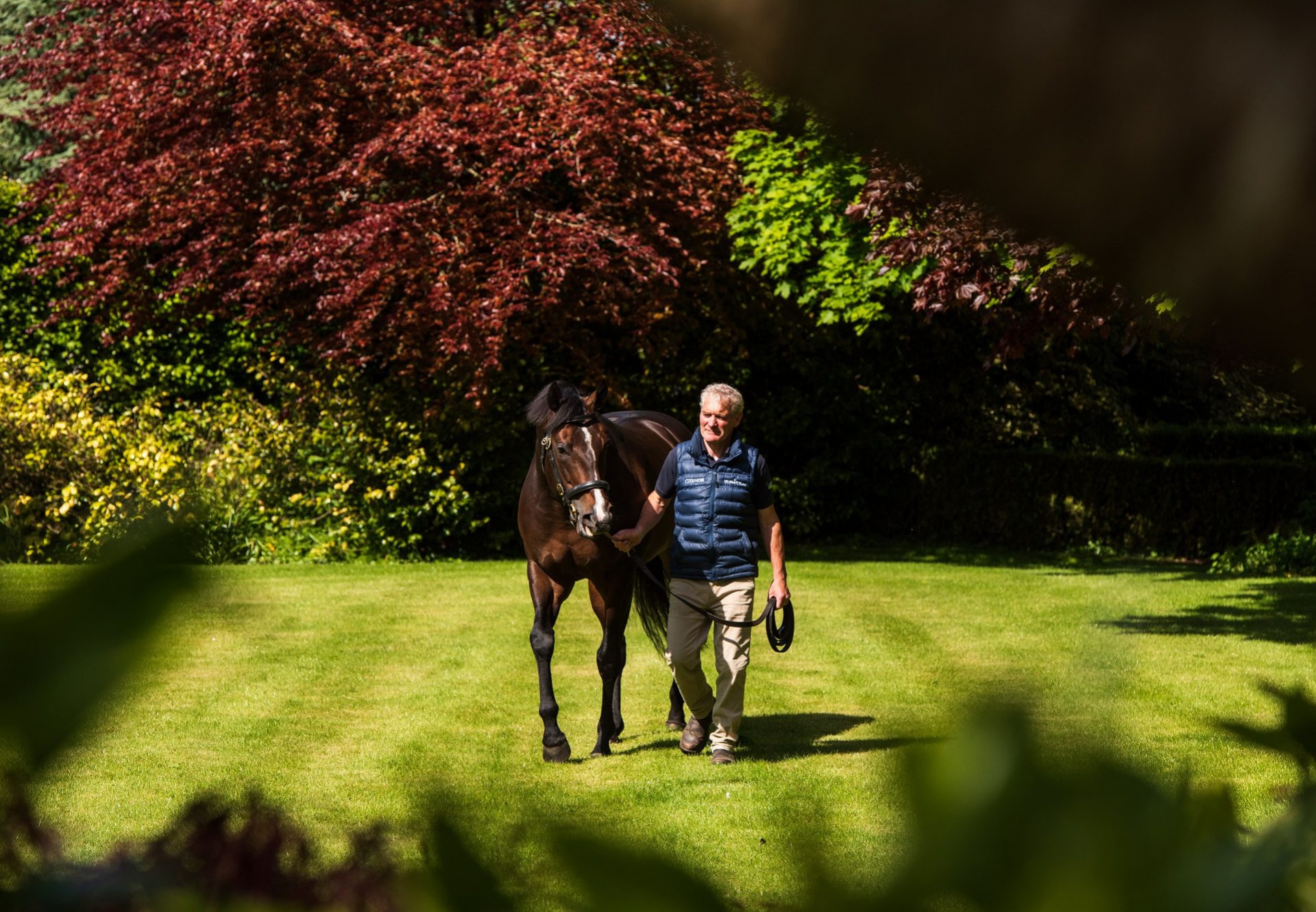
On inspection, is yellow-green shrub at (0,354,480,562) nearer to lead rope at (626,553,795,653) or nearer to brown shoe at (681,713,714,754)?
brown shoe at (681,713,714,754)

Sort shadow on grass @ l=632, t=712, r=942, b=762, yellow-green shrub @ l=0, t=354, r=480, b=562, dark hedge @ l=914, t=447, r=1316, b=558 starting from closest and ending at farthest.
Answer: shadow on grass @ l=632, t=712, r=942, b=762, yellow-green shrub @ l=0, t=354, r=480, b=562, dark hedge @ l=914, t=447, r=1316, b=558

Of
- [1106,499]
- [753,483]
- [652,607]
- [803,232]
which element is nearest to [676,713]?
[652,607]

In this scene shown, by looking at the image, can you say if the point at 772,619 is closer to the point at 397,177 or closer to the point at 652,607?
the point at 652,607

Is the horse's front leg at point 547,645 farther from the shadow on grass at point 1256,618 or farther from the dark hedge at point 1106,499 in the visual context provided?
the dark hedge at point 1106,499

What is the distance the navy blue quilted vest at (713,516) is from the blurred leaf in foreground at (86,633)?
6.39 m

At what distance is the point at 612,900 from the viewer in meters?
0.33

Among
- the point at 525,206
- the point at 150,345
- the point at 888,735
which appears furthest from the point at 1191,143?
the point at 150,345

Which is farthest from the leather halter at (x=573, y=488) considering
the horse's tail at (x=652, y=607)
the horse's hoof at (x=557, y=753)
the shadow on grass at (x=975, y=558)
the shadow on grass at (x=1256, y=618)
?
the shadow on grass at (x=975, y=558)

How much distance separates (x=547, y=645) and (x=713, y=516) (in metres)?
1.11

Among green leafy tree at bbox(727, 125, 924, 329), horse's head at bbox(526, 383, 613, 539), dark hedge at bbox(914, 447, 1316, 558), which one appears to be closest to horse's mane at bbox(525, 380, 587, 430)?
horse's head at bbox(526, 383, 613, 539)

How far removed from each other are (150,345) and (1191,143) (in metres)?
16.8

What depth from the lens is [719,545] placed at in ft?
22.1

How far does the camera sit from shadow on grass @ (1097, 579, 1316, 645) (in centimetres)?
1076

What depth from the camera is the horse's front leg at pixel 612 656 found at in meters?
6.95
